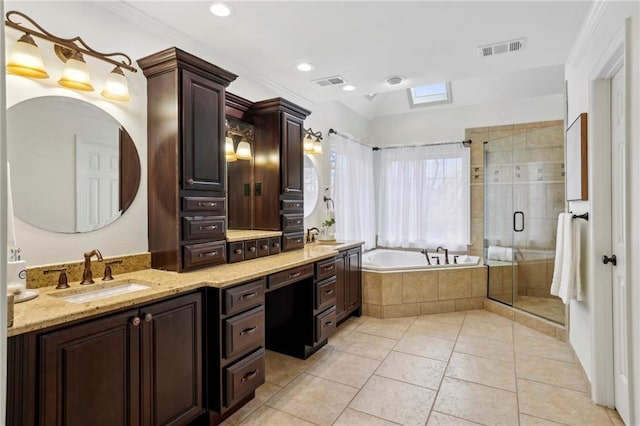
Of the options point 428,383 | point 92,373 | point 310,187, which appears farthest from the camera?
point 310,187

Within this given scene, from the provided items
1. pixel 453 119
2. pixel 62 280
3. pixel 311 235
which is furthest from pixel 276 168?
pixel 453 119

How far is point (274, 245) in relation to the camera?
9.40 feet

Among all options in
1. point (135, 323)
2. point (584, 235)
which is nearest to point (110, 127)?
point (135, 323)

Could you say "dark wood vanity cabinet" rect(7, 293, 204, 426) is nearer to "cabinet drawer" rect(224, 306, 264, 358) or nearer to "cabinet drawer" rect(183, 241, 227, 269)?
"cabinet drawer" rect(224, 306, 264, 358)

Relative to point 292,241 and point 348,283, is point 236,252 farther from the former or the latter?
point 348,283

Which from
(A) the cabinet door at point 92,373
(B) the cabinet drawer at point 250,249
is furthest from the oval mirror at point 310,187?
(A) the cabinet door at point 92,373

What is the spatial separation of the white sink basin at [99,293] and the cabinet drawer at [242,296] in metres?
0.43

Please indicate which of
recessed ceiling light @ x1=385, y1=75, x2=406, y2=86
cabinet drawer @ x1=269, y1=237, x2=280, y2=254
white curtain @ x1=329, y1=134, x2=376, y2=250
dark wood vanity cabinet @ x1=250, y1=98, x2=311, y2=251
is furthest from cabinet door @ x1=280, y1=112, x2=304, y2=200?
white curtain @ x1=329, y1=134, x2=376, y2=250

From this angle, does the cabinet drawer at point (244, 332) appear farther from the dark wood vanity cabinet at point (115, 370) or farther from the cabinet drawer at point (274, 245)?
the cabinet drawer at point (274, 245)

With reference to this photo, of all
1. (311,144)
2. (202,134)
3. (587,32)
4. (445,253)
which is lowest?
(445,253)

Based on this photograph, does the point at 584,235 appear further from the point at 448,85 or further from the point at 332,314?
the point at 448,85

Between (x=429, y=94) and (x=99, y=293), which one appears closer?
(x=99, y=293)

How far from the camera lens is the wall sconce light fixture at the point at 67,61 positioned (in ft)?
5.00

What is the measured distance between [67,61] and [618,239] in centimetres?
324
